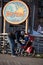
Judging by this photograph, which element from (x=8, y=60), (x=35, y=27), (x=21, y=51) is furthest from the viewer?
(x=35, y=27)

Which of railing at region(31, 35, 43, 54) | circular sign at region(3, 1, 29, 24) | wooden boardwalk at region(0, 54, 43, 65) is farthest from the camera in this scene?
railing at region(31, 35, 43, 54)

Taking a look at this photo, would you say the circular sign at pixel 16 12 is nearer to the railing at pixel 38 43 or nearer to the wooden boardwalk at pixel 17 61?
the railing at pixel 38 43

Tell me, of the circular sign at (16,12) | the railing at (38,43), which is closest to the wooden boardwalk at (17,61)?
the railing at (38,43)

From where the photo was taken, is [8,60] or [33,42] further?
[33,42]

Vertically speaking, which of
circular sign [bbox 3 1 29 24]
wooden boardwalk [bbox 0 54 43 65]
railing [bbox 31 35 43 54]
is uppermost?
circular sign [bbox 3 1 29 24]

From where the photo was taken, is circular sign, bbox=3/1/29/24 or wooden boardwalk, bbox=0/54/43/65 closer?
wooden boardwalk, bbox=0/54/43/65

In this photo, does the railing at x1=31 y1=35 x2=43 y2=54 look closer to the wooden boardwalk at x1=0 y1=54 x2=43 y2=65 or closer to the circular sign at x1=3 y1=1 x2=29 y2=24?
the circular sign at x1=3 y1=1 x2=29 y2=24

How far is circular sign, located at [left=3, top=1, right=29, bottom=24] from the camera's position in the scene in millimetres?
17234

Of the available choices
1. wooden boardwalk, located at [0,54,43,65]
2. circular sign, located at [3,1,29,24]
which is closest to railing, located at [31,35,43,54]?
circular sign, located at [3,1,29,24]

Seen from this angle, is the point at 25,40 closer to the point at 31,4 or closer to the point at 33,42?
the point at 33,42

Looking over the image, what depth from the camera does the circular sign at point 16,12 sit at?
17.2 m

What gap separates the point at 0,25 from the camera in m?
20.0

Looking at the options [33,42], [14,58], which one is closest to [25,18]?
[33,42]

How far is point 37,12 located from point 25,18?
278cm
